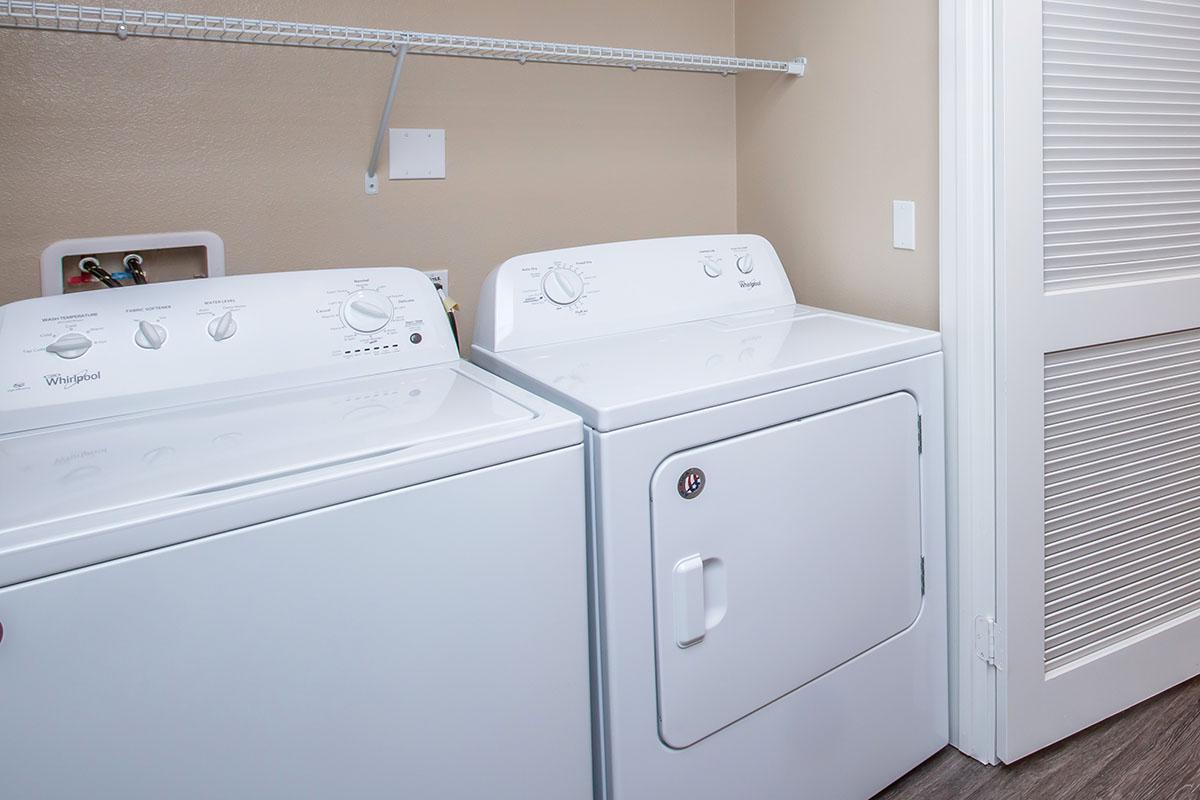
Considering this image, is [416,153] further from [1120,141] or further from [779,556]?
[1120,141]

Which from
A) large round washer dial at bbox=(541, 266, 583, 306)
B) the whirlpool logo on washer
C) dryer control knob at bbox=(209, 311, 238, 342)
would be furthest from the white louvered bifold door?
dryer control knob at bbox=(209, 311, 238, 342)

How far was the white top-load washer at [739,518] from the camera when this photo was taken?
1403 mm

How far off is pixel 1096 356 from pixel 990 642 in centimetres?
61

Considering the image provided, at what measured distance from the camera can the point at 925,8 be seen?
5.92 feet

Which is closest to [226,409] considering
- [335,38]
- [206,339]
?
[206,339]

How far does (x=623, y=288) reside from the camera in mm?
1896

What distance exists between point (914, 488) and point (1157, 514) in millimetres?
647

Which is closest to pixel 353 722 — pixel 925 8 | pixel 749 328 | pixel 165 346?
pixel 165 346

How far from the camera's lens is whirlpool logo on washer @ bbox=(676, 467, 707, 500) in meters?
1.42

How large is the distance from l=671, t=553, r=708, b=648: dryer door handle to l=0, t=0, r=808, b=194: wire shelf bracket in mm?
999

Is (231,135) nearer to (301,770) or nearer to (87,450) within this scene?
(87,450)

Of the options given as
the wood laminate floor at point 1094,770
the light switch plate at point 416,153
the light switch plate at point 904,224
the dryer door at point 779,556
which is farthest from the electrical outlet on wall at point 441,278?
the wood laminate floor at point 1094,770

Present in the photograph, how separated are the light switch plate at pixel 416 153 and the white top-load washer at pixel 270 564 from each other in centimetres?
45

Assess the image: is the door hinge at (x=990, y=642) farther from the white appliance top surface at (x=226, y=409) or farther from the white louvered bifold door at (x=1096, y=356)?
the white appliance top surface at (x=226, y=409)
